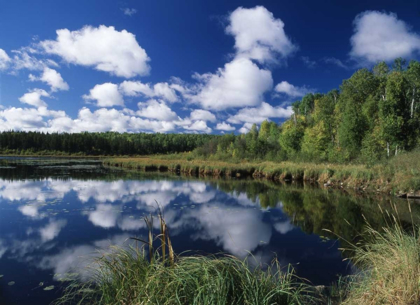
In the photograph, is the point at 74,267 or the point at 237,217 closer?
the point at 74,267

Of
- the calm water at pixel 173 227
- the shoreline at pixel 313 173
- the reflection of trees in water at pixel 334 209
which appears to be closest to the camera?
the calm water at pixel 173 227

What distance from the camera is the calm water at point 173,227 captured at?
5.97m

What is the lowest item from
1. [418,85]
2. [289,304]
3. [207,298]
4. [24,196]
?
[24,196]

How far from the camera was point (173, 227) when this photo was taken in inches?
372

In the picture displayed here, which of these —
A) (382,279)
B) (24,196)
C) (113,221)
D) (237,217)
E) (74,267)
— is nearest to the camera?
(382,279)

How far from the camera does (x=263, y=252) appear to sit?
23.6 ft

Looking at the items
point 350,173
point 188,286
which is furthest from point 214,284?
point 350,173

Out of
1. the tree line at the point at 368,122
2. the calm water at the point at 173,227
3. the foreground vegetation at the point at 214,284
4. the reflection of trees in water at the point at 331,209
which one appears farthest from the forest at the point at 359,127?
the foreground vegetation at the point at 214,284

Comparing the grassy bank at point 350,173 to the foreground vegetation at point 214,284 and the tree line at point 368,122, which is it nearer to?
the tree line at point 368,122

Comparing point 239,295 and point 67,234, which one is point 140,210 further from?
point 239,295

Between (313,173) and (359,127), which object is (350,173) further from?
(359,127)

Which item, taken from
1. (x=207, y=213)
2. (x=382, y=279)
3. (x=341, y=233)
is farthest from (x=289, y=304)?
(x=207, y=213)

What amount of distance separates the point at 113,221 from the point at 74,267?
4001 mm

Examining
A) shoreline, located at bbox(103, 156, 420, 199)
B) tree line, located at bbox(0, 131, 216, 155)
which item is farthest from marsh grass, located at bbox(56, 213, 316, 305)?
tree line, located at bbox(0, 131, 216, 155)
